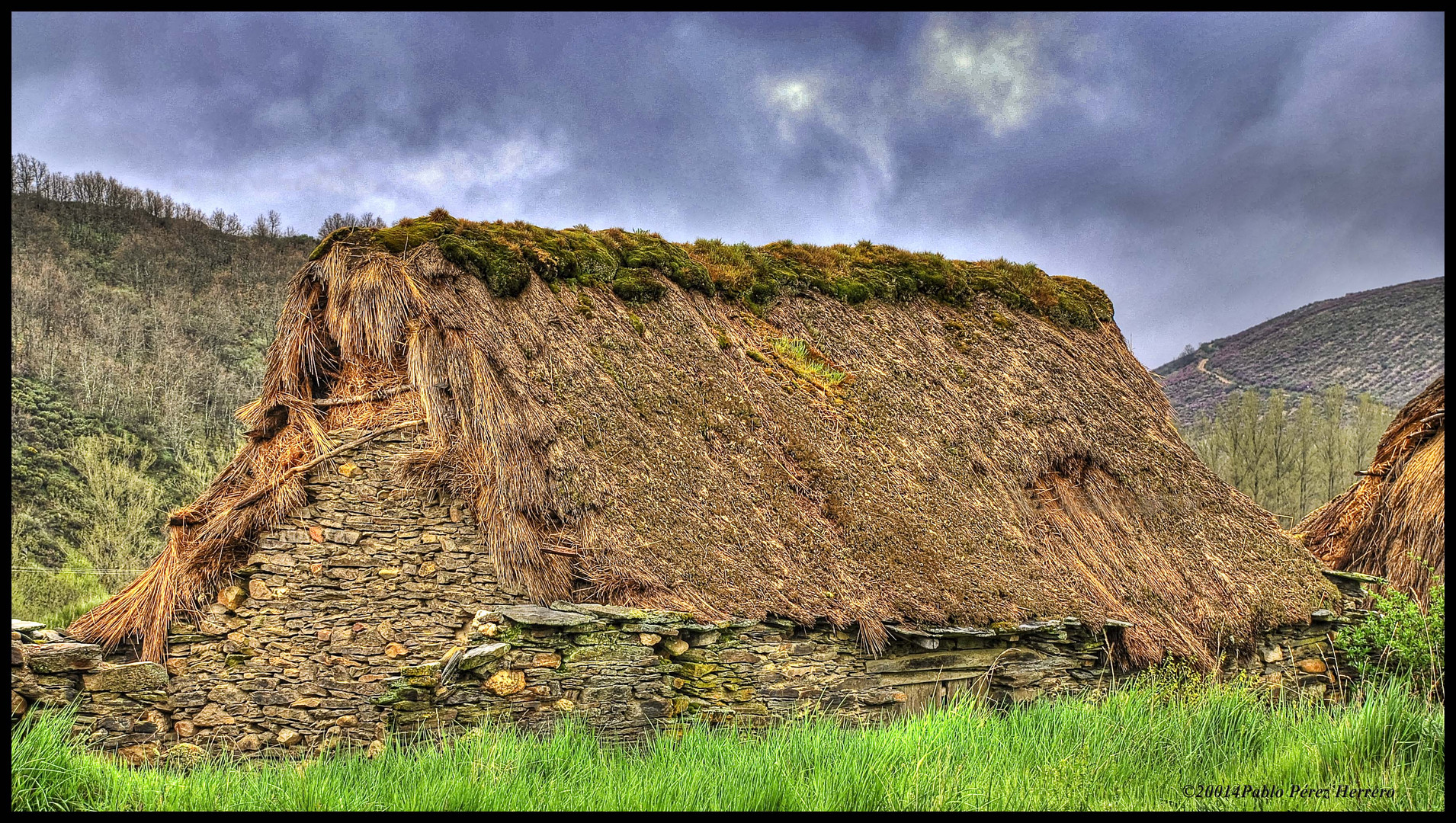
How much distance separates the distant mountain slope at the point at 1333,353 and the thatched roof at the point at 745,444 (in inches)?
1807

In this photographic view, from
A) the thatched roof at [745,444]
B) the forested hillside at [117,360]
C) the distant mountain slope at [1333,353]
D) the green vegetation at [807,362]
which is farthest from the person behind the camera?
the distant mountain slope at [1333,353]

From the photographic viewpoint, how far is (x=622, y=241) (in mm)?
12047

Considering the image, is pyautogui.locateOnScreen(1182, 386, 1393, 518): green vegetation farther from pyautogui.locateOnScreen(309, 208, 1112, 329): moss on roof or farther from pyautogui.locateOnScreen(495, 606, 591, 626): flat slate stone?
pyautogui.locateOnScreen(495, 606, 591, 626): flat slate stone

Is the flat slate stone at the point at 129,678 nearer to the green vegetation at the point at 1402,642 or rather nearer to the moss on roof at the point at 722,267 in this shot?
the moss on roof at the point at 722,267

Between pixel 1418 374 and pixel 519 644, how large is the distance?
66.9m

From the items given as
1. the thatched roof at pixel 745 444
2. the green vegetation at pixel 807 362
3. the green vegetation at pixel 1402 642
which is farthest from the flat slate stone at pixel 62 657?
the green vegetation at pixel 1402 642

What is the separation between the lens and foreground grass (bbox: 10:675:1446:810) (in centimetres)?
543

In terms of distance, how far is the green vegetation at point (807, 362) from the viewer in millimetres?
12113

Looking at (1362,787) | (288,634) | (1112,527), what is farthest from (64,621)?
(1362,787)

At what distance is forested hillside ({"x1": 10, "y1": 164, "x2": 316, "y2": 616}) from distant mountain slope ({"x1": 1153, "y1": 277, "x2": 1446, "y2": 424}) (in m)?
51.0

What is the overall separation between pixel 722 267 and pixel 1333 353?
68748 millimetres

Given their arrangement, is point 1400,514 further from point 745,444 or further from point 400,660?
point 400,660

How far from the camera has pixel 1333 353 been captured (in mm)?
65188

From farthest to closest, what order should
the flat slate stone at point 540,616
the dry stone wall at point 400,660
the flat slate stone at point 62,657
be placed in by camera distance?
1. the flat slate stone at point 540,616
2. the dry stone wall at point 400,660
3. the flat slate stone at point 62,657
